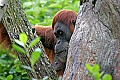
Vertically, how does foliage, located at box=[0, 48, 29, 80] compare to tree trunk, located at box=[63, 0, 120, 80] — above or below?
below

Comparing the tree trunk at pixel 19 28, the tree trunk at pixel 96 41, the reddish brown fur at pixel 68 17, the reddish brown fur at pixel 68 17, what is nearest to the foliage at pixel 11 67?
the tree trunk at pixel 19 28

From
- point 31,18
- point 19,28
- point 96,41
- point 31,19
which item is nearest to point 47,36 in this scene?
point 31,18

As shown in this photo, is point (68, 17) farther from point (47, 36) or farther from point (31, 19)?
point (31, 19)

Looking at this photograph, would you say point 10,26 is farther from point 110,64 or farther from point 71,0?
point 71,0

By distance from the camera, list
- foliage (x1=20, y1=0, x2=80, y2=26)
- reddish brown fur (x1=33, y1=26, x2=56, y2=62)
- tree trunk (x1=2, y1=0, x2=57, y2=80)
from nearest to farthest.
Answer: tree trunk (x1=2, y1=0, x2=57, y2=80) < reddish brown fur (x1=33, y1=26, x2=56, y2=62) < foliage (x1=20, y1=0, x2=80, y2=26)

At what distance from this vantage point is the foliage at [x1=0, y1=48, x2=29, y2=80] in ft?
12.8

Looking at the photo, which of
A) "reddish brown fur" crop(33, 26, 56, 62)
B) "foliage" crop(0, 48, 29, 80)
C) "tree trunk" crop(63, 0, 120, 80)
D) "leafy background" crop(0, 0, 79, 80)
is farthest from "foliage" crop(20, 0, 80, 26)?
"tree trunk" crop(63, 0, 120, 80)

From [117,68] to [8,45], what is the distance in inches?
77.6

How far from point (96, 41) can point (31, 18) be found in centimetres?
255

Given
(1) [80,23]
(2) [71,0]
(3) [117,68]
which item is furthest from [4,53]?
(2) [71,0]

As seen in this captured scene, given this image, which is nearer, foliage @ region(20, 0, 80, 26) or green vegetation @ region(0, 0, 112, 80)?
green vegetation @ region(0, 0, 112, 80)

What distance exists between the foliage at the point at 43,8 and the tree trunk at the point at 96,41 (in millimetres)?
2365

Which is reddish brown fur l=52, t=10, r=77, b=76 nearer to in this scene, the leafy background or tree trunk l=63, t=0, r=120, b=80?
the leafy background

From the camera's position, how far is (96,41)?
273 cm
